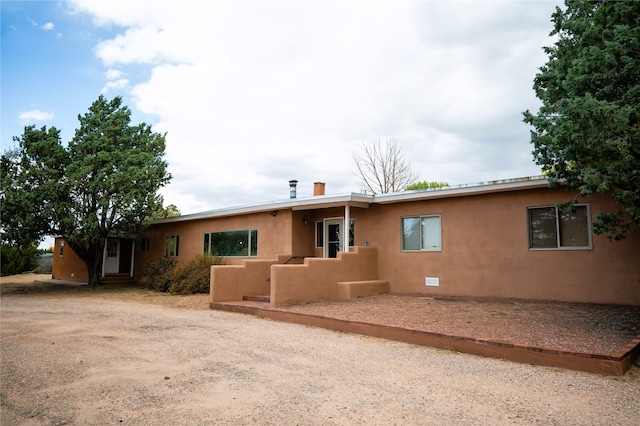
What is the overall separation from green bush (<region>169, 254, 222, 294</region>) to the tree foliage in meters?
14.4

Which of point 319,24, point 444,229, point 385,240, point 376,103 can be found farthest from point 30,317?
point 376,103

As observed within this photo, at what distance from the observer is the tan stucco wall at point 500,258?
9070 millimetres

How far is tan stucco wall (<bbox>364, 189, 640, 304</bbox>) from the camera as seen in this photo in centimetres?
907

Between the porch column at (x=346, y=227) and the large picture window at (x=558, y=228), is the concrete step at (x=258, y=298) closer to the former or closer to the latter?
the porch column at (x=346, y=227)

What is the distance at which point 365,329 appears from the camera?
25.5 ft

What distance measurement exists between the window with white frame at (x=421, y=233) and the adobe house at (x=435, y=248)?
0.09ft

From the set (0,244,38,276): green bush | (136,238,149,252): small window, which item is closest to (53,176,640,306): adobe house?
(136,238,149,252): small window

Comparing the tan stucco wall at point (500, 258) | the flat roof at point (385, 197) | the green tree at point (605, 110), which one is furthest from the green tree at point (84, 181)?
the green tree at point (605, 110)

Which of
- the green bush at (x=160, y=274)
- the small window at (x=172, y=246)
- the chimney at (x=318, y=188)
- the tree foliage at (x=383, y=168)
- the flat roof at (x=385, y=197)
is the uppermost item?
the tree foliage at (x=383, y=168)

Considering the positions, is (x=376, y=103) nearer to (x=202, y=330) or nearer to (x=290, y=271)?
(x=290, y=271)

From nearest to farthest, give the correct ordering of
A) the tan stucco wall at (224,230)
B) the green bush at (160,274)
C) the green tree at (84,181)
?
the tan stucco wall at (224,230)
the green tree at (84,181)
the green bush at (160,274)

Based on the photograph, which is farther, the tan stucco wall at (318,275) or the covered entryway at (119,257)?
the covered entryway at (119,257)

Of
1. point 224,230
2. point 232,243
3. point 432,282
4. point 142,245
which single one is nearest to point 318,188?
point 232,243

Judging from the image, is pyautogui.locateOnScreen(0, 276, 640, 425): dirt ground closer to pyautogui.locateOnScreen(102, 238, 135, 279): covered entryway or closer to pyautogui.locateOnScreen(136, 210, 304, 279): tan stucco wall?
pyautogui.locateOnScreen(136, 210, 304, 279): tan stucco wall
